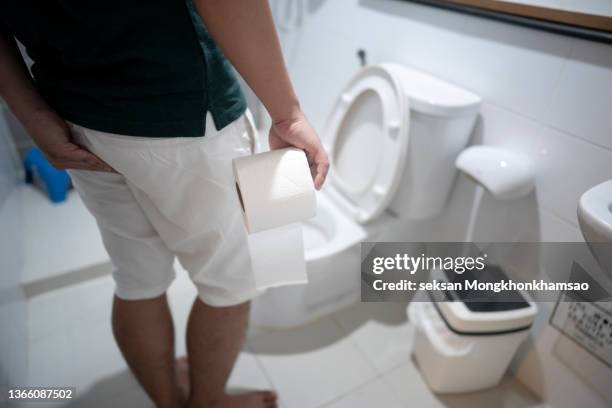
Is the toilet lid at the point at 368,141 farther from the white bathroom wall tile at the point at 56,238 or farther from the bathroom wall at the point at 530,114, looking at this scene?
the white bathroom wall tile at the point at 56,238

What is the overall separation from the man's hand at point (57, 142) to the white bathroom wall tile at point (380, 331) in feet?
2.90

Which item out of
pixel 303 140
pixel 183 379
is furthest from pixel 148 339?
pixel 303 140

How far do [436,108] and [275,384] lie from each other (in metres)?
0.81

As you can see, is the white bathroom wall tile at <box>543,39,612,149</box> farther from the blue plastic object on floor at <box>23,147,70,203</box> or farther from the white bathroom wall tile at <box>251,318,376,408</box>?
the blue plastic object on floor at <box>23,147,70,203</box>

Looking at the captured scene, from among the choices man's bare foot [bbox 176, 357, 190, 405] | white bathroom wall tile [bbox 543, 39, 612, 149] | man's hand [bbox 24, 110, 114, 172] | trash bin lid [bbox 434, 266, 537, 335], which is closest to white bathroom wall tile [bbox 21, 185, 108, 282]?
man's bare foot [bbox 176, 357, 190, 405]

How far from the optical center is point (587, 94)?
725mm

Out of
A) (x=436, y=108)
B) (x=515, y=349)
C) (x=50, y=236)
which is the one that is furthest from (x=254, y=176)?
(x=50, y=236)

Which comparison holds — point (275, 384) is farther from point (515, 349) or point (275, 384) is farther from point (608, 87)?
point (608, 87)

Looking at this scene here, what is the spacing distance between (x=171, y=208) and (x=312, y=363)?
0.71 metres

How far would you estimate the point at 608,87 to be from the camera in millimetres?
694

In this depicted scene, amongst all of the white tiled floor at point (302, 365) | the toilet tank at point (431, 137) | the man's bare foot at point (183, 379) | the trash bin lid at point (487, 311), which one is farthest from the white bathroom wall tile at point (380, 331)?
the man's bare foot at point (183, 379)

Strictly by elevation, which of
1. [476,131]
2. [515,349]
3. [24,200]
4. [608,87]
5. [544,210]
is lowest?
[515,349]

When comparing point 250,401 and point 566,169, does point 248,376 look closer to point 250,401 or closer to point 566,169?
point 250,401

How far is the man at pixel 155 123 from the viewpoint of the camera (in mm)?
437
